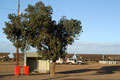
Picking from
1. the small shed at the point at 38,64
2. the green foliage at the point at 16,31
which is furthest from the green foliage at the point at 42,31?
the small shed at the point at 38,64

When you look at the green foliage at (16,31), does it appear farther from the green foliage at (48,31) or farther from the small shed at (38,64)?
the small shed at (38,64)

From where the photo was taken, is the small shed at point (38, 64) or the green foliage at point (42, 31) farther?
the small shed at point (38, 64)

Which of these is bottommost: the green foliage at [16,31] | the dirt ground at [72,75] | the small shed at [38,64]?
the dirt ground at [72,75]

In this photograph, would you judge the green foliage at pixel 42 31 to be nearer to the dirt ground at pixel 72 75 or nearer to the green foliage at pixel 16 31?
the green foliage at pixel 16 31

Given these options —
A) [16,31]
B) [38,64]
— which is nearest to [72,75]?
[38,64]

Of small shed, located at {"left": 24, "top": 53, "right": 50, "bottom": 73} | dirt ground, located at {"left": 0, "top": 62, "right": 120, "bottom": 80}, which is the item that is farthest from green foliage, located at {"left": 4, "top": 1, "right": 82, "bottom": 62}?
small shed, located at {"left": 24, "top": 53, "right": 50, "bottom": 73}

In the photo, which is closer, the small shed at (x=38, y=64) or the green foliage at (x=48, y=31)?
the green foliage at (x=48, y=31)

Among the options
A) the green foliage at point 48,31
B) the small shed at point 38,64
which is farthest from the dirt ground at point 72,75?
the green foliage at point 48,31

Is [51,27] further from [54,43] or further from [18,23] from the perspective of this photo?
[18,23]

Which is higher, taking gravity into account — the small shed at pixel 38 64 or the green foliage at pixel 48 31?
the green foliage at pixel 48 31

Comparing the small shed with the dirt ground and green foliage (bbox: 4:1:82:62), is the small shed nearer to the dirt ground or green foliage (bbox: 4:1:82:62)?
the dirt ground

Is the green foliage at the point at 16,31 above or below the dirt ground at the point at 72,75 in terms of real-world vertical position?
above

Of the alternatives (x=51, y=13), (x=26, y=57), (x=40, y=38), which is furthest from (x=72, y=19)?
(x=26, y=57)

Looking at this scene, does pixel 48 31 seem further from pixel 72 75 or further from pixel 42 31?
pixel 72 75
